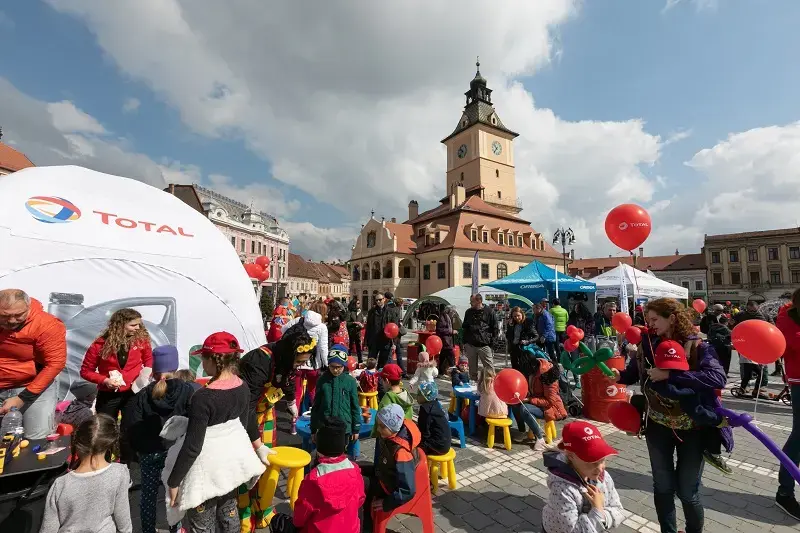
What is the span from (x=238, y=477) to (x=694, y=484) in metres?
3.28

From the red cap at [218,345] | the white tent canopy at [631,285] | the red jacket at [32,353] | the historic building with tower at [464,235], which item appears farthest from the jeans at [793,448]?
the historic building with tower at [464,235]

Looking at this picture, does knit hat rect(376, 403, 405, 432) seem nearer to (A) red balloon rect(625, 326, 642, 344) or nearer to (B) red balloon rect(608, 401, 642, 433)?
(B) red balloon rect(608, 401, 642, 433)

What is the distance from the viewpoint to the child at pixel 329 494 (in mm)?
2322

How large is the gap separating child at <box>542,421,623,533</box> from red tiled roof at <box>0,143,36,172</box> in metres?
40.3

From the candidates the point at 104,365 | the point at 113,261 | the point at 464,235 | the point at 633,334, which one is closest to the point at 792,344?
the point at 633,334

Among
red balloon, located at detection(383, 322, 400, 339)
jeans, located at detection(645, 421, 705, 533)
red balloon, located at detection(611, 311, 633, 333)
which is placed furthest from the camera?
red balloon, located at detection(383, 322, 400, 339)

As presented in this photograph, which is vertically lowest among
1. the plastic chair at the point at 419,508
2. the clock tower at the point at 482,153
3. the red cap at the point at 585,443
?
the plastic chair at the point at 419,508

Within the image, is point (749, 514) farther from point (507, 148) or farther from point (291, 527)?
point (507, 148)

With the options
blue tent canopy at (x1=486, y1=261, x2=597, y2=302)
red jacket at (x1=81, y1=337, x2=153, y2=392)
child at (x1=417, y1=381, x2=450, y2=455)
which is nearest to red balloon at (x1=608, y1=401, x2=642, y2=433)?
child at (x1=417, y1=381, x2=450, y2=455)

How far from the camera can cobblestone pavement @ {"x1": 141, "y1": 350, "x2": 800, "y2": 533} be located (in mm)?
3320

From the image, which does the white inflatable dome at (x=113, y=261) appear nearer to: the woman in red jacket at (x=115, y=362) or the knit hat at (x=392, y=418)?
the woman in red jacket at (x=115, y=362)

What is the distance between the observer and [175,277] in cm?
574

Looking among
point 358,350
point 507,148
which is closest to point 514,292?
point 358,350

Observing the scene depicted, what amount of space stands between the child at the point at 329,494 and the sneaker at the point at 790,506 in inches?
161
